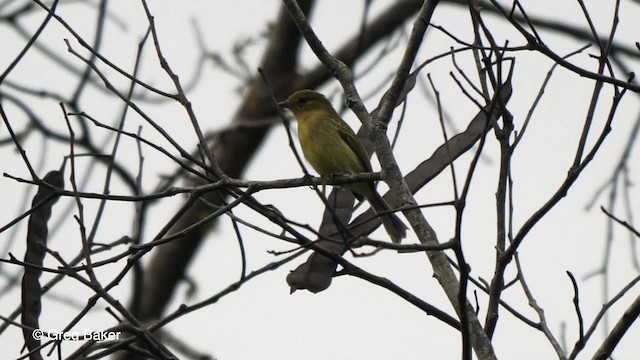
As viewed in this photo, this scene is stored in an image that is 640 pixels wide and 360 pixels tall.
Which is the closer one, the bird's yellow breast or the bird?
the bird

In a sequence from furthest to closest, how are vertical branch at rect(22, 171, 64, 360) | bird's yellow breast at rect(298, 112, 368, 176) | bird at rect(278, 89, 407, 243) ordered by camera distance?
bird's yellow breast at rect(298, 112, 368, 176)
bird at rect(278, 89, 407, 243)
vertical branch at rect(22, 171, 64, 360)

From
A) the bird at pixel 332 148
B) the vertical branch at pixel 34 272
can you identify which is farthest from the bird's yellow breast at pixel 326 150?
the vertical branch at pixel 34 272

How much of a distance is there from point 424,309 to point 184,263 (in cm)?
772

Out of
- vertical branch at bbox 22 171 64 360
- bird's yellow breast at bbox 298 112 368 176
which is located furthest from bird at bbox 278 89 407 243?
vertical branch at bbox 22 171 64 360

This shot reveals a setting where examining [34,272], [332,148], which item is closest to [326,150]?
[332,148]

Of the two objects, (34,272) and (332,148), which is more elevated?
(332,148)

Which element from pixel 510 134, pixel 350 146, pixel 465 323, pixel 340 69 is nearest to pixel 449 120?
pixel 350 146

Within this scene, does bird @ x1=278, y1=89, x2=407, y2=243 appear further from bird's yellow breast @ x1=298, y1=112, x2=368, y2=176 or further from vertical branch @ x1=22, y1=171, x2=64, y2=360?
vertical branch @ x1=22, y1=171, x2=64, y2=360

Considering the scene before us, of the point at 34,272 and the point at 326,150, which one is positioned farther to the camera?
the point at 326,150

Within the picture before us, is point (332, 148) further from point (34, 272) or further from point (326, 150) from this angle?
point (34, 272)

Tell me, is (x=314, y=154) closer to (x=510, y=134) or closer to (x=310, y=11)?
(x=510, y=134)

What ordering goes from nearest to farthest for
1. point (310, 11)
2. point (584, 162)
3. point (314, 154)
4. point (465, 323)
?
point (465, 323) < point (584, 162) < point (314, 154) < point (310, 11)

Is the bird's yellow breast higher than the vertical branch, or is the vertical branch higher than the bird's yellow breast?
the bird's yellow breast

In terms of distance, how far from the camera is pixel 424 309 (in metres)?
3.38
